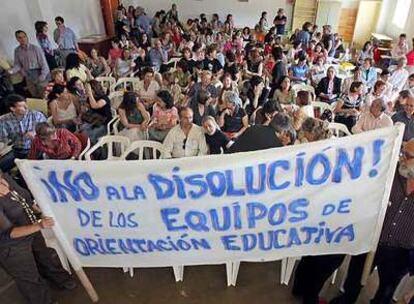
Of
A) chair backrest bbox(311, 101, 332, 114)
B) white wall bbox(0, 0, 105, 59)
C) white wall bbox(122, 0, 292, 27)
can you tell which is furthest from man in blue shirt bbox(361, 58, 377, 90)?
white wall bbox(0, 0, 105, 59)

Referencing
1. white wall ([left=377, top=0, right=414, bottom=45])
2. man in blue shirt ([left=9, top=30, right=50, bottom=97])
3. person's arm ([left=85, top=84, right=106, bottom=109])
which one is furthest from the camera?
white wall ([left=377, top=0, right=414, bottom=45])

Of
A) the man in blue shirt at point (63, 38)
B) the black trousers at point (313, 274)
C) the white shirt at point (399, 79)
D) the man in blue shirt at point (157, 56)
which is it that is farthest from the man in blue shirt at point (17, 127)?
the white shirt at point (399, 79)

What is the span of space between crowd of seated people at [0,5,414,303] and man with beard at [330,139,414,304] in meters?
0.81

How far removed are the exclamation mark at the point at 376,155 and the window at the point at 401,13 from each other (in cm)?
934

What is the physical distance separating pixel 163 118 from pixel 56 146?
1.22 metres

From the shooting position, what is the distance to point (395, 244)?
7.03 feet

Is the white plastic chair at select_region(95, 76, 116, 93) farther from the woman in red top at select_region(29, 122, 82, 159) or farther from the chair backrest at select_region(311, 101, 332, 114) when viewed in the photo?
the chair backrest at select_region(311, 101, 332, 114)

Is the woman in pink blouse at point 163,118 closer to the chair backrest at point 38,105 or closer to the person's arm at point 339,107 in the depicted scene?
the chair backrest at point 38,105

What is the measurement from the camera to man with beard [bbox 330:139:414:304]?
1.99 m

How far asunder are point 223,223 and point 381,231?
3.25 feet

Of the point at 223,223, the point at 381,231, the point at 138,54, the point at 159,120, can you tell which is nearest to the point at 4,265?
the point at 223,223

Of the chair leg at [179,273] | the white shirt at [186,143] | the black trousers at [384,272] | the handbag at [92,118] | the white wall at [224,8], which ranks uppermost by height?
the white wall at [224,8]

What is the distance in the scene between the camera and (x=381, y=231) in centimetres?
216

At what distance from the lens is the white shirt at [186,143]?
10.7 feet
